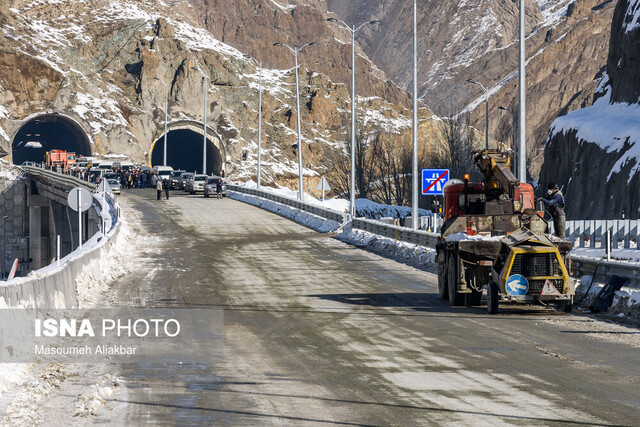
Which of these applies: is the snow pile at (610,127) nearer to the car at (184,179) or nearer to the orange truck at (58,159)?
the car at (184,179)

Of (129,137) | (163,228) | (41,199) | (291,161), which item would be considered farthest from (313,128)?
(163,228)

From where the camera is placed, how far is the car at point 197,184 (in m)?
74.2

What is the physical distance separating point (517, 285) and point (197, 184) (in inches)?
2274

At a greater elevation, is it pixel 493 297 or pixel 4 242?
pixel 493 297

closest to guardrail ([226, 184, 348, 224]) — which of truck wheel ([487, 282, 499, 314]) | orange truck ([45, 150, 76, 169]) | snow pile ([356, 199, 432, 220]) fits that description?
snow pile ([356, 199, 432, 220])

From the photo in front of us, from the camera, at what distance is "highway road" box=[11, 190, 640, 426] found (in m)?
10.4

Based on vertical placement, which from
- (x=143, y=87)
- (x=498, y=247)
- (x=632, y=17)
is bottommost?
(x=498, y=247)

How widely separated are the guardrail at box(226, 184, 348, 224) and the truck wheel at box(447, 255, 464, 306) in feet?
87.9

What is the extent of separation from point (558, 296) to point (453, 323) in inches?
84.0

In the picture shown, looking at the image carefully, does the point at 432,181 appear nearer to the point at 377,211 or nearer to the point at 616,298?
the point at 616,298

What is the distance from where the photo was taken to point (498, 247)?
1920cm

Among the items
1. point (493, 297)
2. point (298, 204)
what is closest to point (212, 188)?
point (298, 204)

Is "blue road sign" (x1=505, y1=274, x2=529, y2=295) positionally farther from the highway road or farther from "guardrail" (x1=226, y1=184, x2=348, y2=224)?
"guardrail" (x1=226, y1=184, x2=348, y2=224)

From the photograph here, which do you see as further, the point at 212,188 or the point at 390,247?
the point at 212,188
